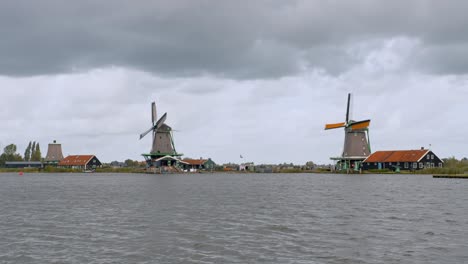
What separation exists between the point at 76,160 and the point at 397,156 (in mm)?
109489

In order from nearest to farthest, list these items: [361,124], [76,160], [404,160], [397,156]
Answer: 1. [404,160]
2. [397,156]
3. [361,124]
4. [76,160]

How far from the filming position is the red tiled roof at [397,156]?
398ft

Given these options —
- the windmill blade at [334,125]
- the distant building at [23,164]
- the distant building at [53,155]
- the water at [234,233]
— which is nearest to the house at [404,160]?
the windmill blade at [334,125]

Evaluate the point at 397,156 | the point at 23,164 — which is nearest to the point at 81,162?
the point at 23,164

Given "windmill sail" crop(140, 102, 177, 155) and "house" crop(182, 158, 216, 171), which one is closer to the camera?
"windmill sail" crop(140, 102, 177, 155)

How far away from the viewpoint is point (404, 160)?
12219 centimetres

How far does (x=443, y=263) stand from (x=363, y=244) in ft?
14.3

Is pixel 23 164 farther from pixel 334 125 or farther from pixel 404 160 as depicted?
pixel 404 160

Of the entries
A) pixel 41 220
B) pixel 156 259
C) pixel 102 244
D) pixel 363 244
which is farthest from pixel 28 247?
pixel 363 244

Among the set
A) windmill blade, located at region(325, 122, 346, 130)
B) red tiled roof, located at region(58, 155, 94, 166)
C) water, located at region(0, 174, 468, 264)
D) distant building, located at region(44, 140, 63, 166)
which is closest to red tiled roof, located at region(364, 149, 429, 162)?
windmill blade, located at region(325, 122, 346, 130)

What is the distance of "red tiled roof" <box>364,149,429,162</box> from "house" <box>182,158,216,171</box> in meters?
57.4

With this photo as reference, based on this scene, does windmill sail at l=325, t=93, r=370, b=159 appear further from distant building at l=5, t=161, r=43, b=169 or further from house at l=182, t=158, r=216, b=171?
distant building at l=5, t=161, r=43, b=169

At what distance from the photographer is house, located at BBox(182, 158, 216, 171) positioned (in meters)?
160

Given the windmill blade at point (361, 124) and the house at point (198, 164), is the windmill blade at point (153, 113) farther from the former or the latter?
the windmill blade at point (361, 124)
